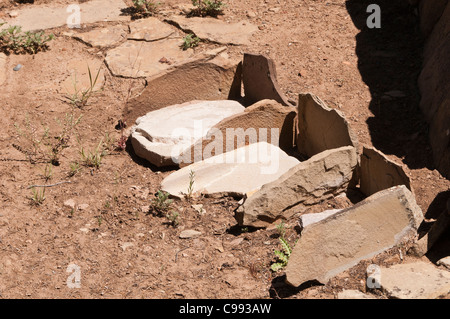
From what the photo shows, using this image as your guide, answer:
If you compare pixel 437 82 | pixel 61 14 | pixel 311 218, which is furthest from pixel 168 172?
pixel 61 14

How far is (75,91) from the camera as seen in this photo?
17.0 feet

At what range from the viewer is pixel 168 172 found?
4.47 meters

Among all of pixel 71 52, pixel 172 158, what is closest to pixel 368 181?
pixel 172 158

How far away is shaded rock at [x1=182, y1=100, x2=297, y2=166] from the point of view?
14.6 feet

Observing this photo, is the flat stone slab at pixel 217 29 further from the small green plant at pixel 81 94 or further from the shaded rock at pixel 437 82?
the shaded rock at pixel 437 82

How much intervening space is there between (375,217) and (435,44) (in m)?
2.27

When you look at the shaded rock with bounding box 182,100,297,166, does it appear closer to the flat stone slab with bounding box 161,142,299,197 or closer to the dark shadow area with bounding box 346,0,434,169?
the flat stone slab with bounding box 161,142,299,197

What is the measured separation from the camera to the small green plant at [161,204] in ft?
13.2

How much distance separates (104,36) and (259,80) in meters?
1.83

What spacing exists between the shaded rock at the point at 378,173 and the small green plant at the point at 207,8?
9.11 feet

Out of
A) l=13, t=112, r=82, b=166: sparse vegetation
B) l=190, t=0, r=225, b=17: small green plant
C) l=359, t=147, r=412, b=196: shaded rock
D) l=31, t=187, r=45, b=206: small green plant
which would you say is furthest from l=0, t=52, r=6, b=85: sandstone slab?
l=359, t=147, r=412, b=196: shaded rock

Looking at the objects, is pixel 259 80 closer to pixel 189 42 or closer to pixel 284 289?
pixel 189 42

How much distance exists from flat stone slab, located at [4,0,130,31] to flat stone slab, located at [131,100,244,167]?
178 cm

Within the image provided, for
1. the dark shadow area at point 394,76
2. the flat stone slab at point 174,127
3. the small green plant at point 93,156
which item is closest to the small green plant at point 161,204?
the flat stone slab at point 174,127
